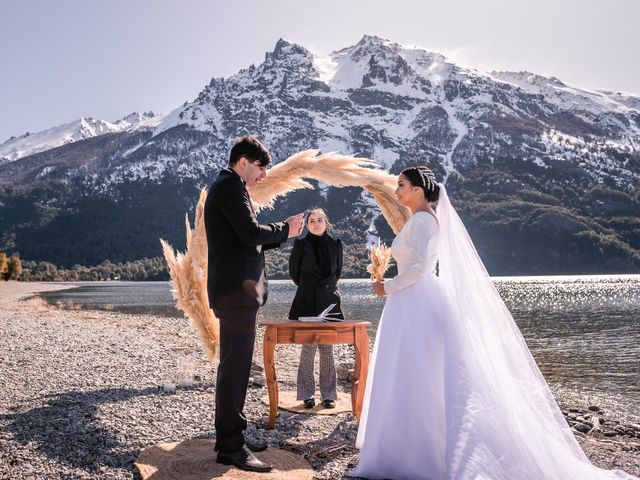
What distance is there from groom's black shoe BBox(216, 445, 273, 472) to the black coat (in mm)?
3253

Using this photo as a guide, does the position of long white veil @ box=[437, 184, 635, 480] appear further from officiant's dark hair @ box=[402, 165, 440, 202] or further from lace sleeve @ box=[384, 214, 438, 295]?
lace sleeve @ box=[384, 214, 438, 295]

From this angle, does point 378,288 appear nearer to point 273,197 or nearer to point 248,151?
point 248,151

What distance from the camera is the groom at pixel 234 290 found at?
500cm

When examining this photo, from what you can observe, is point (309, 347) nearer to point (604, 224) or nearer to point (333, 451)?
point (333, 451)

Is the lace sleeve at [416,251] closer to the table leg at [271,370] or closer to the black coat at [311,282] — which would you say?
the table leg at [271,370]

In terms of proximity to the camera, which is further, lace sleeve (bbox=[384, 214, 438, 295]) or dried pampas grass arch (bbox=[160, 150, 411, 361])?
dried pampas grass arch (bbox=[160, 150, 411, 361])

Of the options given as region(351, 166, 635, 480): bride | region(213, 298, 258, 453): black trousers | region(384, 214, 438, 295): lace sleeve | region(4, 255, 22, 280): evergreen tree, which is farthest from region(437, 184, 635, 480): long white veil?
region(4, 255, 22, 280): evergreen tree

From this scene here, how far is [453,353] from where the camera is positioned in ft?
16.1

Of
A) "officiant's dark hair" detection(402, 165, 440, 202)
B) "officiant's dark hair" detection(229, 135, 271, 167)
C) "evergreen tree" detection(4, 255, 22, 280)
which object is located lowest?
"evergreen tree" detection(4, 255, 22, 280)

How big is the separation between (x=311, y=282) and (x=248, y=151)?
11.5 feet

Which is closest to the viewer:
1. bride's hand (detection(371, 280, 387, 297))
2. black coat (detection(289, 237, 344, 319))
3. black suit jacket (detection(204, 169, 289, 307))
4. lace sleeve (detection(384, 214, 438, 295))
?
black suit jacket (detection(204, 169, 289, 307))

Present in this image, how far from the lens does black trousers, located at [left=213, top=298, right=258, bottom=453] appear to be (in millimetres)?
5023

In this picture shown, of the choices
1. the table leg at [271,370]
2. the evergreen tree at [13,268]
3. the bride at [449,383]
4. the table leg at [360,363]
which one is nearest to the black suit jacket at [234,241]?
the bride at [449,383]

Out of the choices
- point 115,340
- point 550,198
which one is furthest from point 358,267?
point 115,340
